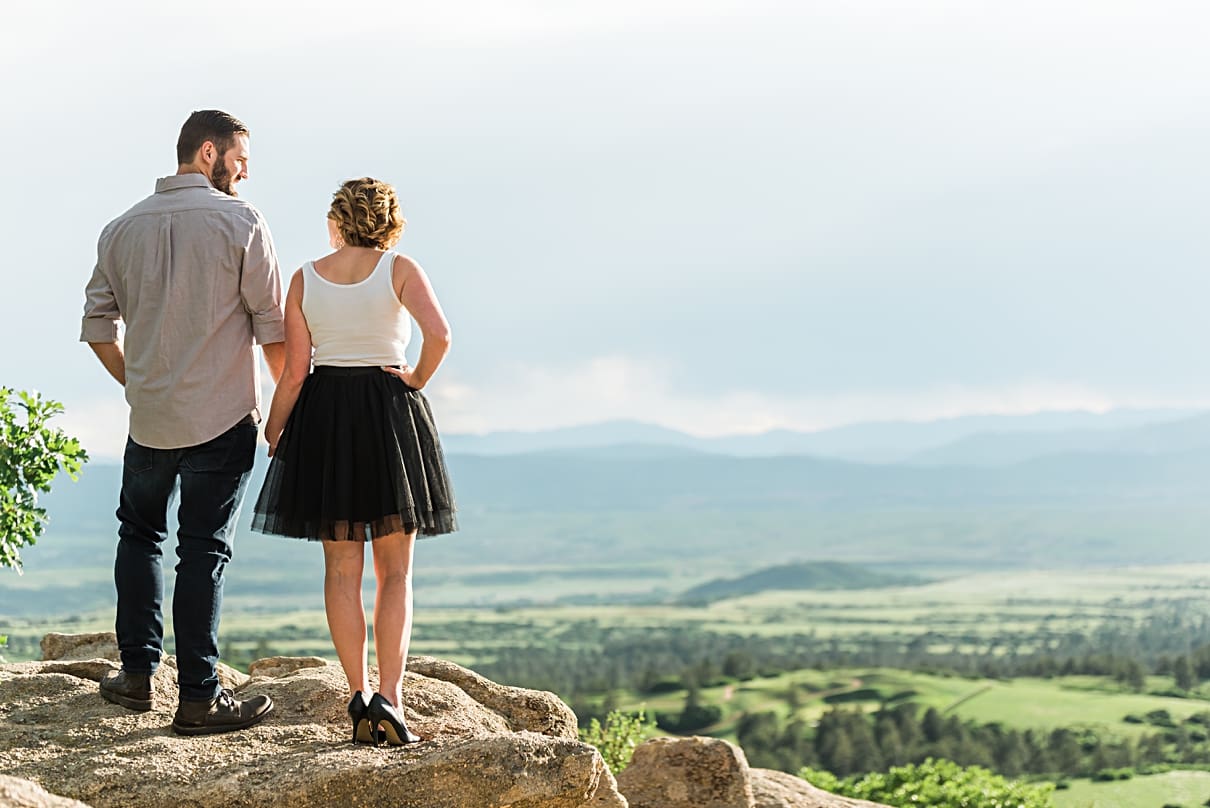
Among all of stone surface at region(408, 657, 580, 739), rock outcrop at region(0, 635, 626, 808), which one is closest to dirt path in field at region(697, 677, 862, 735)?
stone surface at region(408, 657, 580, 739)

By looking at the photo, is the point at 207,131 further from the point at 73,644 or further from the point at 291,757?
the point at 73,644

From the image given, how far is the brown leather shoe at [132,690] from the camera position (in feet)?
21.1

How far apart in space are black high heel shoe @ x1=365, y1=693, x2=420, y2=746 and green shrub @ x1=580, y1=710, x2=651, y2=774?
7268mm

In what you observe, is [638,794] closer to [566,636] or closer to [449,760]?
[449,760]

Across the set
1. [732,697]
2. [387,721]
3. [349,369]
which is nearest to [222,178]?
[349,369]

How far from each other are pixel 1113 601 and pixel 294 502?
17419 centimetres

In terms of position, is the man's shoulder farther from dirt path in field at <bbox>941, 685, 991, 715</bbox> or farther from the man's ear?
dirt path in field at <bbox>941, 685, 991, 715</bbox>

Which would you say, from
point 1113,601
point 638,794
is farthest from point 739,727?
point 1113,601

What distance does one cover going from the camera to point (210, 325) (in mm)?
5855

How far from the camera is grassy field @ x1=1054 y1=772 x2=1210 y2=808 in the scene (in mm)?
17469

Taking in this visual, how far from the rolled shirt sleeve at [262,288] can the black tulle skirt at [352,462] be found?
276mm

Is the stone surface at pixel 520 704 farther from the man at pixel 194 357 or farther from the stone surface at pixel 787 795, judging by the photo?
the stone surface at pixel 787 795

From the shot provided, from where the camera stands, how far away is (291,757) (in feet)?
18.9

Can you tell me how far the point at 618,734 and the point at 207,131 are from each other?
9.04m
